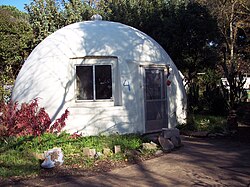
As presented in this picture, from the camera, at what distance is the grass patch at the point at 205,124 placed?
1173cm

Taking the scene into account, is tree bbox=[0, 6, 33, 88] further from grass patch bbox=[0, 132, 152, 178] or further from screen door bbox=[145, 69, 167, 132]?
screen door bbox=[145, 69, 167, 132]

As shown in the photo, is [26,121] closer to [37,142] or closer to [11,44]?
[37,142]

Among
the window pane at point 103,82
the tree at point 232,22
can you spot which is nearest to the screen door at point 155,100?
the window pane at point 103,82

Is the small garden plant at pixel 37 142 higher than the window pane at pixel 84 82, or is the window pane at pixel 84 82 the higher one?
the window pane at pixel 84 82

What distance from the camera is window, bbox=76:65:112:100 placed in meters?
10.6

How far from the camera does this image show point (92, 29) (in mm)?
11547

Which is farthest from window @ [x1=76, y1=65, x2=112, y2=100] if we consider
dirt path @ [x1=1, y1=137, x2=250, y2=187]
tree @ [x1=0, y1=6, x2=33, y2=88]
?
tree @ [x1=0, y1=6, x2=33, y2=88]

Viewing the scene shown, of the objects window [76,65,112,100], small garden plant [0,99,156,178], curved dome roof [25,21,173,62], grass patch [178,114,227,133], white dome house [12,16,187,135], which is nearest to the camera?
small garden plant [0,99,156,178]

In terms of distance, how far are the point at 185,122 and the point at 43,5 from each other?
49.8 feet

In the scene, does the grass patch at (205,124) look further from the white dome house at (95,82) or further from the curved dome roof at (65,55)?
the curved dome roof at (65,55)

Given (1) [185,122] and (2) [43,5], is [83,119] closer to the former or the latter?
(1) [185,122]

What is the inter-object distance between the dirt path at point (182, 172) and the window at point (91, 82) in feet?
10.8

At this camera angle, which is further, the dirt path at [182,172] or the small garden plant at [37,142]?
the small garden plant at [37,142]

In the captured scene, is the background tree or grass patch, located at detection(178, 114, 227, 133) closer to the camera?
grass patch, located at detection(178, 114, 227, 133)
